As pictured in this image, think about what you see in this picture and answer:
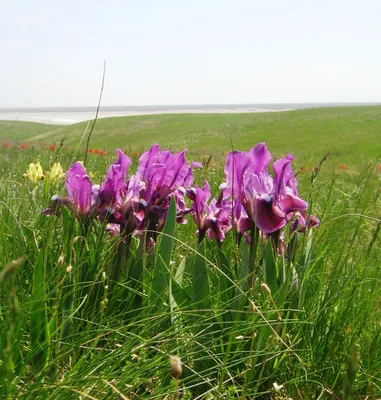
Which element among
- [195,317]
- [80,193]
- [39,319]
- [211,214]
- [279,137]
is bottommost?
[279,137]

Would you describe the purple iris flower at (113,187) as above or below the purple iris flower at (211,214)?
above

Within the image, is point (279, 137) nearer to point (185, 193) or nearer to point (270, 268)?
point (185, 193)

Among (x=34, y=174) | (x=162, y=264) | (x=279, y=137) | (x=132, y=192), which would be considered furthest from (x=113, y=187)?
(x=279, y=137)

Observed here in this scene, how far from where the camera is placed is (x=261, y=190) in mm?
1934

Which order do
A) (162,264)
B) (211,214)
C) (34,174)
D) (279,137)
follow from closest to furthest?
(162,264), (211,214), (34,174), (279,137)

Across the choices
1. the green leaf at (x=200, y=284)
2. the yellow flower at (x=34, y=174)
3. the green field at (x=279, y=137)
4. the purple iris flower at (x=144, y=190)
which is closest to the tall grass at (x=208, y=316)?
the green leaf at (x=200, y=284)

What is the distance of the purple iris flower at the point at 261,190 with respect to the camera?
1.89 m

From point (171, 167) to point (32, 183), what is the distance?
7.87 feet

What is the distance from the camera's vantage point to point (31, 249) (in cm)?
226

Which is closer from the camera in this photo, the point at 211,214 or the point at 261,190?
the point at 261,190

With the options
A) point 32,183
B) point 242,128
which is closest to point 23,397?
point 32,183

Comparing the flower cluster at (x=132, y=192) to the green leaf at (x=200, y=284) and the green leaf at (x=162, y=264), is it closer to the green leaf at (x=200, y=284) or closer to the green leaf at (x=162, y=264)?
the green leaf at (x=162, y=264)

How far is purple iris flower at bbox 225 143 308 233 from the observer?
6.20ft

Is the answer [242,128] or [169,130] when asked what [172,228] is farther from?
[169,130]
